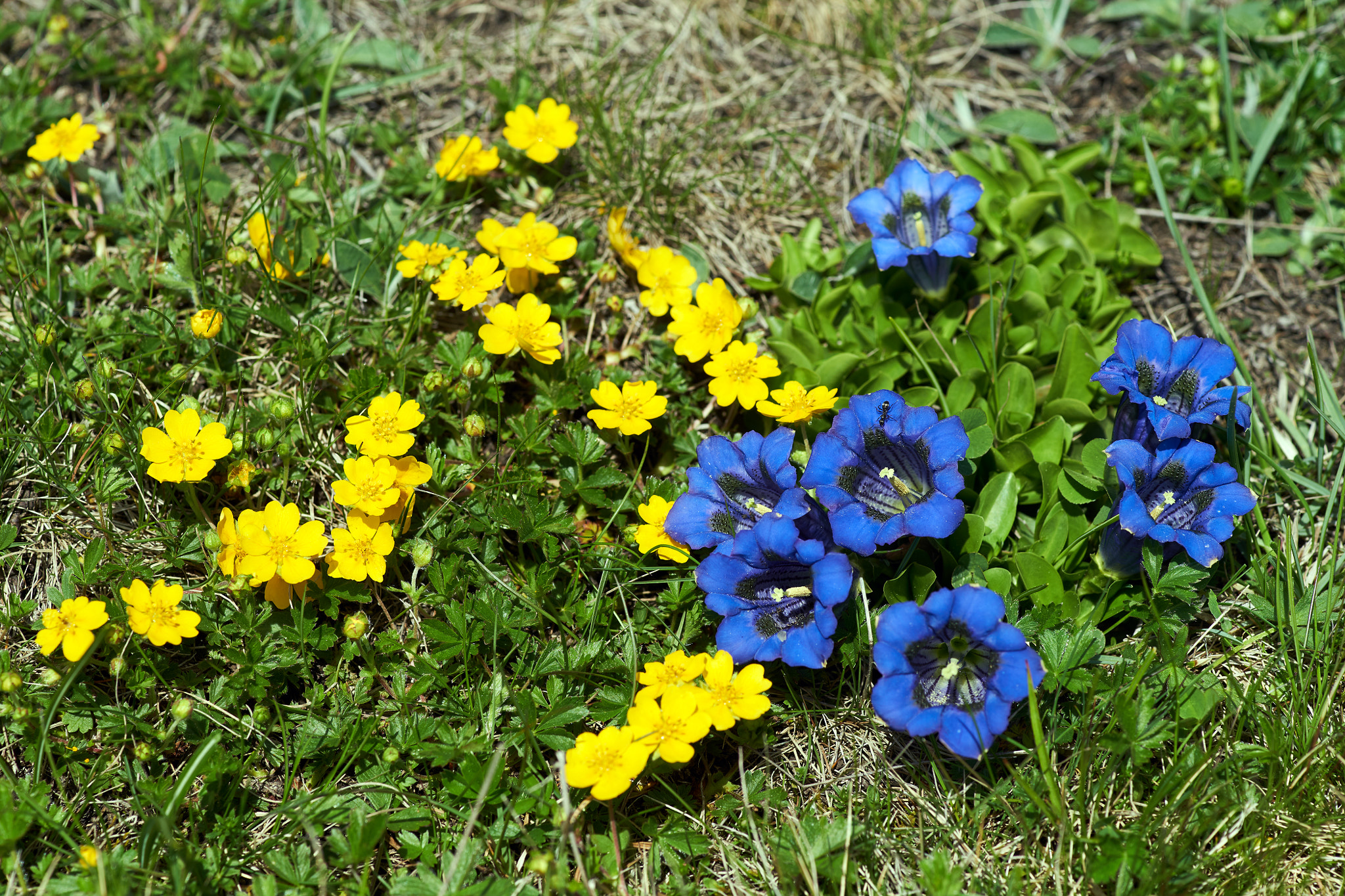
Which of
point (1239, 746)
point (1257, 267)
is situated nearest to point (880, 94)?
point (1257, 267)

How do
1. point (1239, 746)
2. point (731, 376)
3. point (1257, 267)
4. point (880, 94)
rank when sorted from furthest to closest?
point (880, 94), point (1257, 267), point (731, 376), point (1239, 746)

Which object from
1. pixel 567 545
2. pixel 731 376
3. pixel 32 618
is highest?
pixel 731 376

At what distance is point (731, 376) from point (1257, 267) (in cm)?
232

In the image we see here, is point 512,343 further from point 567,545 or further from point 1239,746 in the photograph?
point 1239,746

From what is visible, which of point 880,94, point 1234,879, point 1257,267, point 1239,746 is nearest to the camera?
point 1234,879

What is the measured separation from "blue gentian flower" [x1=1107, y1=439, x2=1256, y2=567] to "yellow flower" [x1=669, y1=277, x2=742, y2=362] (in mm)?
1199

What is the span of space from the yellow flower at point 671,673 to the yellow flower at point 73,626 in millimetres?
1403

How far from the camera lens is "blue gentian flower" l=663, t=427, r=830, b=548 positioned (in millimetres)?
2840

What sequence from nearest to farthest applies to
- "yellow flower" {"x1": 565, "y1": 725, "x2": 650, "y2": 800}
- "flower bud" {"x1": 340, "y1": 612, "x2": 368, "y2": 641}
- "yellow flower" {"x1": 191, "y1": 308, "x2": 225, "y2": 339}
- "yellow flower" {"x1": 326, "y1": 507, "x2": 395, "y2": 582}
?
"yellow flower" {"x1": 565, "y1": 725, "x2": 650, "y2": 800}
"flower bud" {"x1": 340, "y1": 612, "x2": 368, "y2": 641}
"yellow flower" {"x1": 326, "y1": 507, "x2": 395, "y2": 582}
"yellow flower" {"x1": 191, "y1": 308, "x2": 225, "y2": 339}

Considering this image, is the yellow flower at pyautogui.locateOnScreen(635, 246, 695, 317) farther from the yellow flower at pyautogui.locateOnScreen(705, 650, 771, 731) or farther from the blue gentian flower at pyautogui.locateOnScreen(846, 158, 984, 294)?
the yellow flower at pyautogui.locateOnScreen(705, 650, 771, 731)

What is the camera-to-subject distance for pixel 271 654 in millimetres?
2797

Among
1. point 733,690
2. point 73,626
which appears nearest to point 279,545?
point 73,626

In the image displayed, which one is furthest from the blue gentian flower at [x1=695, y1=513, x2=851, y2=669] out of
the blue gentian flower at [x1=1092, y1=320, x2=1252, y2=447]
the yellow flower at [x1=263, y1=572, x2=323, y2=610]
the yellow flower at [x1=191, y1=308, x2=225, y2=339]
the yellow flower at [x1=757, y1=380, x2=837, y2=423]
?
the yellow flower at [x1=191, y1=308, x2=225, y2=339]

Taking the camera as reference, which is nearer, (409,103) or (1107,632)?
(1107,632)
